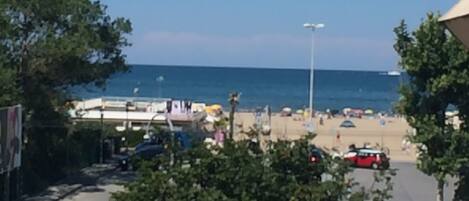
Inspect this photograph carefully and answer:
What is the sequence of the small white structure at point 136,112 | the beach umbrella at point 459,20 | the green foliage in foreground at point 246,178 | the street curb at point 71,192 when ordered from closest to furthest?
the beach umbrella at point 459,20 < the green foliage in foreground at point 246,178 < the street curb at point 71,192 < the small white structure at point 136,112

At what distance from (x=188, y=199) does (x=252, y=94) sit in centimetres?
17827

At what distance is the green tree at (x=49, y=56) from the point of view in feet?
128

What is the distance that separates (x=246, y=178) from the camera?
8461 millimetres

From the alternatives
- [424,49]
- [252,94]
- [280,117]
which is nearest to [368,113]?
[280,117]

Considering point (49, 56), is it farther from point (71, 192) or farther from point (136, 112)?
point (136, 112)

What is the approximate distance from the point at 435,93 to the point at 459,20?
13.3m

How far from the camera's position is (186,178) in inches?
336

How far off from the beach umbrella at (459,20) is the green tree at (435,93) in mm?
12290

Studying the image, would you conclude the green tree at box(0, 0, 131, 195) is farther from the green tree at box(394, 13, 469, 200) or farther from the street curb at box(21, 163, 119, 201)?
the green tree at box(394, 13, 469, 200)

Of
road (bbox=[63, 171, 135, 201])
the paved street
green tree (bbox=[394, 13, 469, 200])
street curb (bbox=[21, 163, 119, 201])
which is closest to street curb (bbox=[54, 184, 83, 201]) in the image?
street curb (bbox=[21, 163, 119, 201])

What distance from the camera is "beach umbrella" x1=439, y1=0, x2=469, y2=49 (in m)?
5.69

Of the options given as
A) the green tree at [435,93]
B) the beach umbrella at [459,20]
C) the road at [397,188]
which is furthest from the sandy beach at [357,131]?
the beach umbrella at [459,20]

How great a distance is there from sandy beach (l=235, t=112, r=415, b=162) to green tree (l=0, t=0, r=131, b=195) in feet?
90.1

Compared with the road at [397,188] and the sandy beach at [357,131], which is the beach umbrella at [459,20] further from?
the sandy beach at [357,131]
